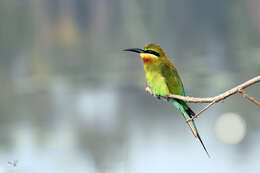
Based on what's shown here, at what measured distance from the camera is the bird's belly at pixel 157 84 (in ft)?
7.11

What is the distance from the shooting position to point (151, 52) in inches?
82.3

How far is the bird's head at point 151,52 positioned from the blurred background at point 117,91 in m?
1.29

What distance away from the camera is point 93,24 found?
26.9 metres

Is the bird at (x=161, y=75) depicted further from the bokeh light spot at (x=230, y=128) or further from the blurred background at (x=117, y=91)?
the bokeh light spot at (x=230, y=128)

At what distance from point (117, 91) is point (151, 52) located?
12.6m

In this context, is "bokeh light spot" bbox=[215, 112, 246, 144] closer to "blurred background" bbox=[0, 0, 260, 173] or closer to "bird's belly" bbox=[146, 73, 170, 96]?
"blurred background" bbox=[0, 0, 260, 173]

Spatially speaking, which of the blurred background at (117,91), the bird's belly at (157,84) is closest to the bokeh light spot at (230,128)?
the blurred background at (117,91)

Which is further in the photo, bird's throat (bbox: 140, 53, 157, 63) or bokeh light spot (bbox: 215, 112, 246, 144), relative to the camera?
bokeh light spot (bbox: 215, 112, 246, 144)

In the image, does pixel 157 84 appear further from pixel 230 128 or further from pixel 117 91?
pixel 117 91

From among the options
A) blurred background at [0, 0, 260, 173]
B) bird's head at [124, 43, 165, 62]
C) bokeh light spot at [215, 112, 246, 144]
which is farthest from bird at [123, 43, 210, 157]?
bokeh light spot at [215, 112, 246, 144]

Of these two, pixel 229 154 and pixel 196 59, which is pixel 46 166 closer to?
pixel 229 154

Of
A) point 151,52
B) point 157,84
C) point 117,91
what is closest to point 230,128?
point 117,91

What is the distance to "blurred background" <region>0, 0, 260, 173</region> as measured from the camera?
10.4 m

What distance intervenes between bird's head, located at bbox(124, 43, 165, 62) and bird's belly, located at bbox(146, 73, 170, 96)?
0.25 feet
